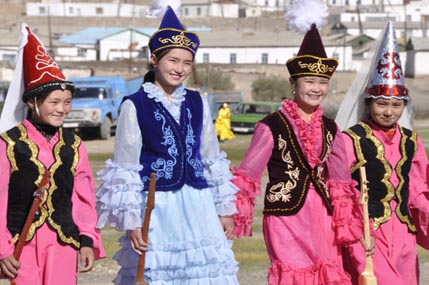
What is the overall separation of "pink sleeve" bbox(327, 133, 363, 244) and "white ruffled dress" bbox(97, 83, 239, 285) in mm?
828

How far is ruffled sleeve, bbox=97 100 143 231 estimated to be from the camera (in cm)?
685

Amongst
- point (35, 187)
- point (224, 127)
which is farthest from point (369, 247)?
point (224, 127)

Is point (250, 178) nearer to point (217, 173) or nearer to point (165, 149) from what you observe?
point (217, 173)

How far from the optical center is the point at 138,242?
6.78 metres

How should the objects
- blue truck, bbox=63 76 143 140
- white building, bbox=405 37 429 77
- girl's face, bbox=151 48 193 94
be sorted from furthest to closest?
white building, bbox=405 37 429 77
blue truck, bbox=63 76 143 140
girl's face, bbox=151 48 193 94

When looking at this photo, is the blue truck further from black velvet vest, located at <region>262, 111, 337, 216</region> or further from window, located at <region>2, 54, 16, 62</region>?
window, located at <region>2, 54, 16, 62</region>

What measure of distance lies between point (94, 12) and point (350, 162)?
439ft

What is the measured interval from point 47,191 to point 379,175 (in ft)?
7.62

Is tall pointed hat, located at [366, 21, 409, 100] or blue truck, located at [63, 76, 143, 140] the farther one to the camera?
blue truck, located at [63, 76, 143, 140]

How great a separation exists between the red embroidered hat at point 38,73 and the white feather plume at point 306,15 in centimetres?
180

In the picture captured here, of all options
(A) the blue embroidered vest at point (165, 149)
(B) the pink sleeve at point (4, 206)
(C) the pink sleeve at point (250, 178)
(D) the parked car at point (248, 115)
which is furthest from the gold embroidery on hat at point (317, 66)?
(D) the parked car at point (248, 115)

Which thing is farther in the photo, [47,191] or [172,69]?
[172,69]

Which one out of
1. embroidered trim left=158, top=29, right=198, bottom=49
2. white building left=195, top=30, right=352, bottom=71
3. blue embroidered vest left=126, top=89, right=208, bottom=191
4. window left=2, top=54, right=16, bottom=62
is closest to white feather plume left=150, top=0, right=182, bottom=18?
embroidered trim left=158, top=29, right=198, bottom=49

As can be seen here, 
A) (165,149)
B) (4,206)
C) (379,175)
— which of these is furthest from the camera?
(379,175)
